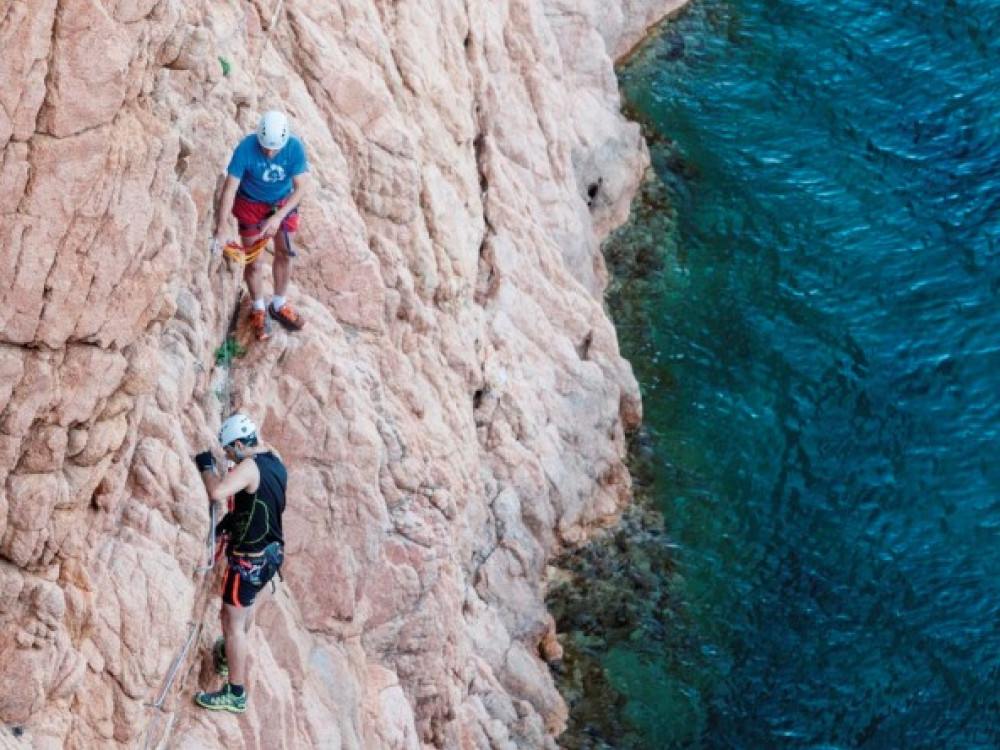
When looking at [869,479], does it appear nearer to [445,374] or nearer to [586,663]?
[586,663]

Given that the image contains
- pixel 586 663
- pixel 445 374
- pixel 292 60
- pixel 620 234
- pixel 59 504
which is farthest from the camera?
pixel 620 234

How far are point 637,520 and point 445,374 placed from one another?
7.79 metres

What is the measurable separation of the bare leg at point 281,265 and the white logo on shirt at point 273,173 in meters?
1.05

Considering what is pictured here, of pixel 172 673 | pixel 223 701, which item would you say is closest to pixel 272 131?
pixel 172 673

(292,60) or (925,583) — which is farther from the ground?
(292,60)

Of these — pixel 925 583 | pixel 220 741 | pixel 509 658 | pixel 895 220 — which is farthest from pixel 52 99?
pixel 895 220

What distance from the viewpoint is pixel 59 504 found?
20703 millimetres

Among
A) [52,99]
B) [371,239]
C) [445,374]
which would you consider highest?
[52,99]

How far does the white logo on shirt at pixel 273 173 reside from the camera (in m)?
24.4

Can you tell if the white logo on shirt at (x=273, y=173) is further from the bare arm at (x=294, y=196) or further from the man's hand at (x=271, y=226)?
the man's hand at (x=271, y=226)

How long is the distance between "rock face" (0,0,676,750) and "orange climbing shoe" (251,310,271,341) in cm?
32

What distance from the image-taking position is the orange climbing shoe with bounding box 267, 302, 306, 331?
26.0 m

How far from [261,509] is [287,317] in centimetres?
384

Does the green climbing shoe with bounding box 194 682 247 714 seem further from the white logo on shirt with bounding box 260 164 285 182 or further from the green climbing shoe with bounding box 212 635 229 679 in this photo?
the white logo on shirt with bounding box 260 164 285 182
